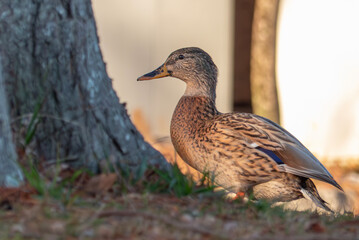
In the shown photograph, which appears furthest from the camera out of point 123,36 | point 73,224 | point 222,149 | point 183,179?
point 123,36

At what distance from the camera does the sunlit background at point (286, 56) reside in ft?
26.5

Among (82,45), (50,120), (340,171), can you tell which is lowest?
(340,171)

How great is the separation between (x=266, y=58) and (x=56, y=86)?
4.99 m

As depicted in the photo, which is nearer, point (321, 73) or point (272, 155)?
point (272, 155)

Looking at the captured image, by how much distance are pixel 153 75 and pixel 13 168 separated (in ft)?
6.60

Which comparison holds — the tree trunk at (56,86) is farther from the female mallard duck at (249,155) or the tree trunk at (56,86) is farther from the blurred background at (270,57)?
the blurred background at (270,57)

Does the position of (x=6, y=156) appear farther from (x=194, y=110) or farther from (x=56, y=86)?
(x=194, y=110)

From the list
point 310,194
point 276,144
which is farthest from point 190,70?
point 310,194

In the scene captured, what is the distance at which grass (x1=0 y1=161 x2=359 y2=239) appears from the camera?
2.58 m

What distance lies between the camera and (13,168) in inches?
120

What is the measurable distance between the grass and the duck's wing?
2.20 ft

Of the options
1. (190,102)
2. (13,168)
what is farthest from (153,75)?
(13,168)

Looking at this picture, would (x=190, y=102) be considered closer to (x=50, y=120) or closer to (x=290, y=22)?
(x=50, y=120)

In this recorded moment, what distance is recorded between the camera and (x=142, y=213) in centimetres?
273
